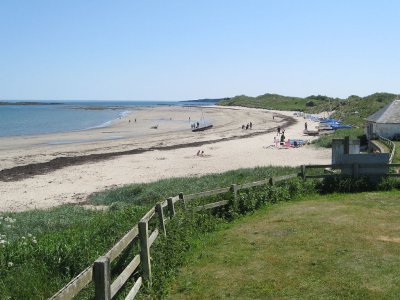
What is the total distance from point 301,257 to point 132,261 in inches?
144

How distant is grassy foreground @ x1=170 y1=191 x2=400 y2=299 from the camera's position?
744 cm

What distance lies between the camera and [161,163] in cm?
3512

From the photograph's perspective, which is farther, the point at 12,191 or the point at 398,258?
the point at 12,191

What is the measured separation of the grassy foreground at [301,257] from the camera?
293 inches

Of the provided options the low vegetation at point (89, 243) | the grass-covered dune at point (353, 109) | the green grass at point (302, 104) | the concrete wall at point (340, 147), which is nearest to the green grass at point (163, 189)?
the concrete wall at point (340, 147)

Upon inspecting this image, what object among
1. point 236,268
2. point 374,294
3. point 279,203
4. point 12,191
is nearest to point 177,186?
point 279,203

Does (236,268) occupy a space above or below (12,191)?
above

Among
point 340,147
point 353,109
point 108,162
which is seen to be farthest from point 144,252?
point 353,109

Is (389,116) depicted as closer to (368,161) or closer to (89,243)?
(368,161)

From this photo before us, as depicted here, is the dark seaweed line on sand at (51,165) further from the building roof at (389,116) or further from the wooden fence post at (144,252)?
the wooden fence post at (144,252)

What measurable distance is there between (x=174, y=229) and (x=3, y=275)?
12.2ft

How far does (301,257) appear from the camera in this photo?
8.85m

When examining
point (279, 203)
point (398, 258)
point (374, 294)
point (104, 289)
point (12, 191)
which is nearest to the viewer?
point (104, 289)

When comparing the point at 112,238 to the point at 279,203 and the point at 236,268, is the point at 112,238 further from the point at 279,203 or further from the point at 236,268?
the point at 279,203
